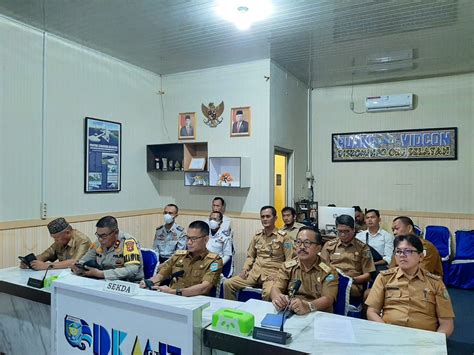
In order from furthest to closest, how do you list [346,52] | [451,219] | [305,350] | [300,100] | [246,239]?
[300,100] → [451,219] → [246,239] → [346,52] → [305,350]

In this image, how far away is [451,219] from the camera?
17.2 ft

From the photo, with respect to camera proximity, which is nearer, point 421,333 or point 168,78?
point 421,333

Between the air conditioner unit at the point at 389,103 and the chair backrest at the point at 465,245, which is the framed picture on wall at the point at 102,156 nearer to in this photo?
the air conditioner unit at the point at 389,103

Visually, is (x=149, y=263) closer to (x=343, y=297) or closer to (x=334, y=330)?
(x=343, y=297)

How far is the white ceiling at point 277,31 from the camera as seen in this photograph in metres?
3.27

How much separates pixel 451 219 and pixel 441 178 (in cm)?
63

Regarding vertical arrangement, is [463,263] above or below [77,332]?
below

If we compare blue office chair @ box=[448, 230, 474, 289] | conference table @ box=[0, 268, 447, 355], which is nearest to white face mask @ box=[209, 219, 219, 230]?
conference table @ box=[0, 268, 447, 355]

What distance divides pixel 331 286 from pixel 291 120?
3639 mm

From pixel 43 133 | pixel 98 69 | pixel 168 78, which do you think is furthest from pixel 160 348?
pixel 168 78

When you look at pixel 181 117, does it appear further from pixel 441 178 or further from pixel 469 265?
pixel 469 265

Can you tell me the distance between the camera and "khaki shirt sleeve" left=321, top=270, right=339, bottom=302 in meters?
2.20

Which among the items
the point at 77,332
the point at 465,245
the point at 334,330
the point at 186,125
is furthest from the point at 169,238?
the point at 465,245

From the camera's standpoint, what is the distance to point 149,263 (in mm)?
2990
